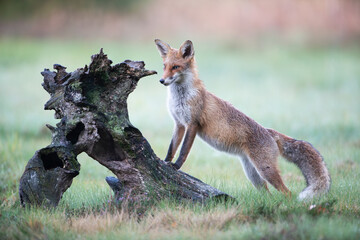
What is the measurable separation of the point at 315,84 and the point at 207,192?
19.3m

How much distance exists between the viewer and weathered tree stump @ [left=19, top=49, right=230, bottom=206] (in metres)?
5.78

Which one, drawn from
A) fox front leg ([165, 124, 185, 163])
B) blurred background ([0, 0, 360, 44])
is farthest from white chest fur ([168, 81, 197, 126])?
blurred background ([0, 0, 360, 44])

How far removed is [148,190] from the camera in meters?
5.99

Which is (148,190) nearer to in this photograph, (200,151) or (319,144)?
(200,151)

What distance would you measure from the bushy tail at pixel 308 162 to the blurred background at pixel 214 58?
1524 mm

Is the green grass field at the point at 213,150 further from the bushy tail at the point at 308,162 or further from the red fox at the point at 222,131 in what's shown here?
the red fox at the point at 222,131

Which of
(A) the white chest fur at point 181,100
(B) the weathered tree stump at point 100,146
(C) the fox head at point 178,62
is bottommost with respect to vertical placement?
(B) the weathered tree stump at point 100,146

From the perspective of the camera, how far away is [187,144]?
23.3ft

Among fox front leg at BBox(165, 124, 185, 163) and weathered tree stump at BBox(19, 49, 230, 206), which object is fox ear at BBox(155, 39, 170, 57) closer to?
fox front leg at BBox(165, 124, 185, 163)

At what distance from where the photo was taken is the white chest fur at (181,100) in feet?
24.4

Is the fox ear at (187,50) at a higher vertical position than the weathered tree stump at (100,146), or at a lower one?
higher

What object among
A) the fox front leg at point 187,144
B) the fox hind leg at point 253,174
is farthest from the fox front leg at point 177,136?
the fox hind leg at point 253,174

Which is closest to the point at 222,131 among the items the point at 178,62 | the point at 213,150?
the point at 178,62

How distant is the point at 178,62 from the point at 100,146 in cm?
229
